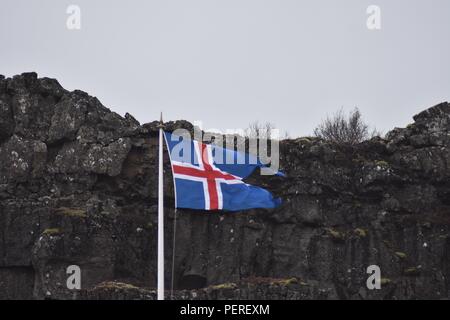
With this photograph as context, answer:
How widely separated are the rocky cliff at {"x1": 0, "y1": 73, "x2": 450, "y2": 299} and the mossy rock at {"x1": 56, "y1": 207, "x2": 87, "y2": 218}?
1.9 inches

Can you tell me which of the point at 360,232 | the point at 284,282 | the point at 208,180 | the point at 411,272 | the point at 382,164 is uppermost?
the point at 382,164

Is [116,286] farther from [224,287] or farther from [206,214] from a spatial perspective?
[206,214]

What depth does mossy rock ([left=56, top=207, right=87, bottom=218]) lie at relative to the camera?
43.7 meters

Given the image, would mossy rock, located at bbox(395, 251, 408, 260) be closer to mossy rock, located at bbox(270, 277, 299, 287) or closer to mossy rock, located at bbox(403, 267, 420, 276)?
mossy rock, located at bbox(403, 267, 420, 276)

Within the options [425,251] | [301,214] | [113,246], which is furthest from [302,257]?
[113,246]

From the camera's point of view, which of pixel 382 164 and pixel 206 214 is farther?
pixel 382 164

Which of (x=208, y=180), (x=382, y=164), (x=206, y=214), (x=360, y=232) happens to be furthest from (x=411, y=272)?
(x=208, y=180)

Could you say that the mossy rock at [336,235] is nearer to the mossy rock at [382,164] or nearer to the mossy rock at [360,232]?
the mossy rock at [360,232]

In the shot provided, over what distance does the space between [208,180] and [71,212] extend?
7.65 metres

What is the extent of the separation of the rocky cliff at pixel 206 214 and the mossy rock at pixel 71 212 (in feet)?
0.16

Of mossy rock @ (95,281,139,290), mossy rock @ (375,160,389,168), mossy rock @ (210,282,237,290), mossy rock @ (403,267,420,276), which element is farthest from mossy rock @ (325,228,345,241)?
mossy rock @ (95,281,139,290)

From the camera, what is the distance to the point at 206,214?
46.6 meters

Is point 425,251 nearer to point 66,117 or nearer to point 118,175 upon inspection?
point 118,175

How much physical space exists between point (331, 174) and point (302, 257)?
4675 mm
